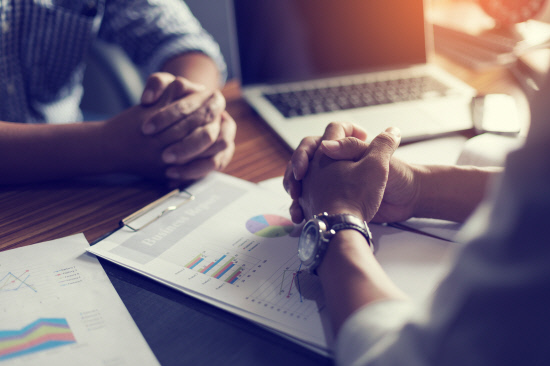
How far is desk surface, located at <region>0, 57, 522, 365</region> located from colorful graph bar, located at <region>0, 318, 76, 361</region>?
0.23 feet

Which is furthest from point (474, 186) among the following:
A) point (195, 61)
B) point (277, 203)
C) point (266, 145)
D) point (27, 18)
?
point (27, 18)

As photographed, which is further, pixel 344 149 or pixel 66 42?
pixel 66 42

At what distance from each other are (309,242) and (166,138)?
14.1 inches

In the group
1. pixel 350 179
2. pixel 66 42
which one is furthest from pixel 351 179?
pixel 66 42

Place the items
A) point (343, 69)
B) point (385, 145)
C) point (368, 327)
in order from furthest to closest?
point (343, 69) < point (385, 145) < point (368, 327)

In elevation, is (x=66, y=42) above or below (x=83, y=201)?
above

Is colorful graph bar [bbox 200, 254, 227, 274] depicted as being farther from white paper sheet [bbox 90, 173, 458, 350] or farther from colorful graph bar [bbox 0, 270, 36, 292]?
colorful graph bar [bbox 0, 270, 36, 292]

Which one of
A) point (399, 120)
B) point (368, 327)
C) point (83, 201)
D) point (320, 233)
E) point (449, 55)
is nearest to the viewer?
point (368, 327)

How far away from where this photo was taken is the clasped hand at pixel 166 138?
2.44 ft

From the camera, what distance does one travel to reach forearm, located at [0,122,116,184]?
0.74 metres

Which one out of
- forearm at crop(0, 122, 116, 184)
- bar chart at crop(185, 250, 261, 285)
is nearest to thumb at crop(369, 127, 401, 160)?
bar chart at crop(185, 250, 261, 285)

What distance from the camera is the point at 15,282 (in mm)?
521

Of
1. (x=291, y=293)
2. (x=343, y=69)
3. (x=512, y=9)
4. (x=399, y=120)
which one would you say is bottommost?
(x=291, y=293)

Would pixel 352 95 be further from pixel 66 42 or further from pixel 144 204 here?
pixel 66 42
